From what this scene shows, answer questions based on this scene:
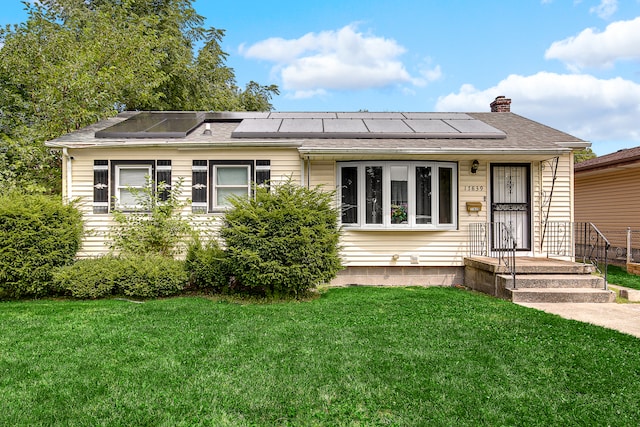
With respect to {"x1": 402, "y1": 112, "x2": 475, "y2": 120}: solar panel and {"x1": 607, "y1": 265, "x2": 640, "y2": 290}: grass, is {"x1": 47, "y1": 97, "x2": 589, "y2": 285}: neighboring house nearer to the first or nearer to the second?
{"x1": 607, "y1": 265, "x2": 640, "y2": 290}: grass

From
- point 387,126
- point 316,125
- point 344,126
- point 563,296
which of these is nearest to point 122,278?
point 316,125

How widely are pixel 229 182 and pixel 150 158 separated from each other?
1.73 meters

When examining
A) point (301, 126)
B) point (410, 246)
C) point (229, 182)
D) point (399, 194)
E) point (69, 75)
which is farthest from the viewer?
point (69, 75)

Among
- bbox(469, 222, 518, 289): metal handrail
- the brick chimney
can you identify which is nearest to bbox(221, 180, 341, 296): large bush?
bbox(469, 222, 518, 289): metal handrail

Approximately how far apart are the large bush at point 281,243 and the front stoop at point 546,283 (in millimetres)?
2910

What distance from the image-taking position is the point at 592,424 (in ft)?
8.59

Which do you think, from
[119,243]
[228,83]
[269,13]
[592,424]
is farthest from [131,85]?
[592,424]

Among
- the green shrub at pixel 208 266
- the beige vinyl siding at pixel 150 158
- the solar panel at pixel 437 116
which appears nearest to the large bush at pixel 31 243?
the beige vinyl siding at pixel 150 158

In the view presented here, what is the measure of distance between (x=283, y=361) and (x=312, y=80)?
95.9 ft

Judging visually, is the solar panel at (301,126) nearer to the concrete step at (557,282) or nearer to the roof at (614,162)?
the concrete step at (557,282)

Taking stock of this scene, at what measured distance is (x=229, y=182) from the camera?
26.9ft

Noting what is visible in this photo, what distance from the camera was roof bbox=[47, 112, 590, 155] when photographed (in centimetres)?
763

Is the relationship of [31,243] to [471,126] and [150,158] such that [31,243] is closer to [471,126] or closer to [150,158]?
[150,158]

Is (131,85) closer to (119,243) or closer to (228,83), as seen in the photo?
(119,243)
